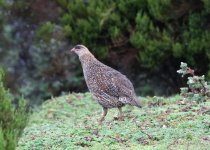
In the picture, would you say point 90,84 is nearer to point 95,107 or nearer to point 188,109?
point 188,109

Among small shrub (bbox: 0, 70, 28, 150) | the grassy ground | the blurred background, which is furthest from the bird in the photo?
the blurred background

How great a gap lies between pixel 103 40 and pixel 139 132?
788 centimetres

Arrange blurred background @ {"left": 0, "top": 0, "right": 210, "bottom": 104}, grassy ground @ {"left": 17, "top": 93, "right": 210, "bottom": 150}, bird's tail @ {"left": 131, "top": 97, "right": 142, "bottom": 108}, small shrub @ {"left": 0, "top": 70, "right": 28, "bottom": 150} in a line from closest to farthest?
small shrub @ {"left": 0, "top": 70, "right": 28, "bottom": 150}, grassy ground @ {"left": 17, "top": 93, "right": 210, "bottom": 150}, bird's tail @ {"left": 131, "top": 97, "right": 142, "bottom": 108}, blurred background @ {"left": 0, "top": 0, "right": 210, "bottom": 104}

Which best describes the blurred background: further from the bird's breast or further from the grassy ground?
the bird's breast

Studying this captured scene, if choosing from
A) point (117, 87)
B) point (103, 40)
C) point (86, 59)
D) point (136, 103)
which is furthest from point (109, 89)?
point (103, 40)

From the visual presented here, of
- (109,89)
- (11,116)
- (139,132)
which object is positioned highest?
(109,89)

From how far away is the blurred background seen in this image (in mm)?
15969

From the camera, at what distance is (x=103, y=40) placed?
→ 17.0 metres

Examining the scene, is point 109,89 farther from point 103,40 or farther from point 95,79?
point 103,40

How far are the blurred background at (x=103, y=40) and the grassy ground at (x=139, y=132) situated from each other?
4.15 m

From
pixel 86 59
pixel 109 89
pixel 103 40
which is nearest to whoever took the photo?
pixel 109 89

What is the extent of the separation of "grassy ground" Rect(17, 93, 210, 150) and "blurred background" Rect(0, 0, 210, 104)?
13.6ft

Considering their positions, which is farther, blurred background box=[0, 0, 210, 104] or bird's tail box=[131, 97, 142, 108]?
blurred background box=[0, 0, 210, 104]

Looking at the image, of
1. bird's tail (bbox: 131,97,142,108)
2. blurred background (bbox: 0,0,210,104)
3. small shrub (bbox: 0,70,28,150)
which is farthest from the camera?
blurred background (bbox: 0,0,210,104)
